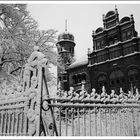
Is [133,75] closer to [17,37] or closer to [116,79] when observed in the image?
[116,79]

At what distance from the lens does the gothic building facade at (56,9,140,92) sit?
45.1ft

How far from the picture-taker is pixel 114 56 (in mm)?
15102

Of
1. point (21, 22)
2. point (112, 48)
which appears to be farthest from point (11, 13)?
point (112, 48)

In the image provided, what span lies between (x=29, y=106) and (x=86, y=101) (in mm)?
832

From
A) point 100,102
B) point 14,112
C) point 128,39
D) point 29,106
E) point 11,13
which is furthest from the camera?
point 128,39

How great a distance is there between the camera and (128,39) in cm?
1438

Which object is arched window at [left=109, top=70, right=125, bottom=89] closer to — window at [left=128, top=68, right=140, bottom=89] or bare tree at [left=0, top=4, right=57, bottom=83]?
window at [left=128, top=68, right=140, bottom=89]

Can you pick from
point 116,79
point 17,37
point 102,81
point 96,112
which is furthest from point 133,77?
point 96,112

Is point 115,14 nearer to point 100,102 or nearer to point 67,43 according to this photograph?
point 67,43

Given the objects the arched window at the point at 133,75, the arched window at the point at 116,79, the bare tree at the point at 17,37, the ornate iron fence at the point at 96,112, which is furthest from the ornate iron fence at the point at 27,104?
the arched window at the point at 116,79

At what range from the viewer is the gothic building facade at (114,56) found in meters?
13.8

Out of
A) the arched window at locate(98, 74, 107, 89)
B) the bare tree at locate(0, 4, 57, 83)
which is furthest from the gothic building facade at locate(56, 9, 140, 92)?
the bare tree at locate(0, 4, 57, 83)

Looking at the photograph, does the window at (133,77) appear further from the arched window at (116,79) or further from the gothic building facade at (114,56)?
the arched window at (116,79)

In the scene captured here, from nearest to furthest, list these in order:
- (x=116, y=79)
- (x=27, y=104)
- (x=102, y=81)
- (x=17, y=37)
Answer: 1. (x=27, y=104)
2. (x=17, y=37)
3. (x=116, y=79)
4. (x=102, y=81)
